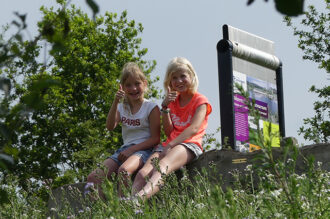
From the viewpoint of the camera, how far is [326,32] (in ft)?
58.0

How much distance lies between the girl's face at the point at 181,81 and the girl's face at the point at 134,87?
334 mm

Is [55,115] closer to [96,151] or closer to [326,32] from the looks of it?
[96,151]

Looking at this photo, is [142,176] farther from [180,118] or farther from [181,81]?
[181,81]

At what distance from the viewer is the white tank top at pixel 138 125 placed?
20.4 ft

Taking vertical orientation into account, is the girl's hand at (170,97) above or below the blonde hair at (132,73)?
below

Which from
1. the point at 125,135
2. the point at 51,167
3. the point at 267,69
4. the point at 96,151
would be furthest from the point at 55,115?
the point at 125,135

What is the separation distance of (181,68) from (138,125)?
715 mm

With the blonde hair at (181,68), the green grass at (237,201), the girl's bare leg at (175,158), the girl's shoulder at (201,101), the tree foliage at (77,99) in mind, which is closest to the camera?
the green grass at (237,201)

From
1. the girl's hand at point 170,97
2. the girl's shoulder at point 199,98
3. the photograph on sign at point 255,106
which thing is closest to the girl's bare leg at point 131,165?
the girl's hand at point 170,97

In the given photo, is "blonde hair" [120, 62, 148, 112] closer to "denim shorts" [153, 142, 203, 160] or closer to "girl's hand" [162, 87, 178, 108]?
"girl's hand" [162, 87, 178, 108]

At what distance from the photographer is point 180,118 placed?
243 inches

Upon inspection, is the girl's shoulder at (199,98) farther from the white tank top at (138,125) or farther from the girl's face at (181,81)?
the white tank top at (138,125)

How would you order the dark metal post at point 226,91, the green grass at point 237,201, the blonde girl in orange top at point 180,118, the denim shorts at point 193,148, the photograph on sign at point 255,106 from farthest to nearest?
1. the photograph on sign at point 255,106
2. the dark metal post at point 226,91
3. the denim shorts at point 193,148
4. the blonde girl in orange top at point 180,118
5. the green grass at point 237,201

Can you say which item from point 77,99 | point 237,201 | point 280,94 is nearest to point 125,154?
point 237,201
